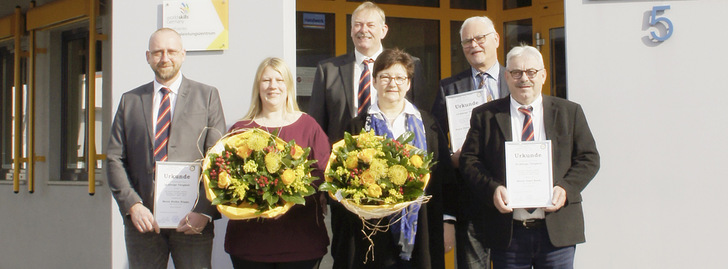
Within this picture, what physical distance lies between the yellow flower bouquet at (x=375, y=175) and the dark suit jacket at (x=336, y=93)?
0.88 meters

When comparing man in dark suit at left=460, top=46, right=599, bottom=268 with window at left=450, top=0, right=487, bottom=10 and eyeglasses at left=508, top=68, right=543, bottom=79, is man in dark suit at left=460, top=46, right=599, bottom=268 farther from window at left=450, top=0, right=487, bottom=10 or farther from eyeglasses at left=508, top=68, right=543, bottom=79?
window at left=450, top=0, right=487, bottom=10

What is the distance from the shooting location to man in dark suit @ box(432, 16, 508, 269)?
3.78m

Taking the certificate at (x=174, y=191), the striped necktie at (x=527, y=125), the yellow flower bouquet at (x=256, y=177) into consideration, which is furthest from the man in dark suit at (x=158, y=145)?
the striped necktie at (x=527, y=125)

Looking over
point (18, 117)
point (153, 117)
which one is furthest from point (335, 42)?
point (18, 117)

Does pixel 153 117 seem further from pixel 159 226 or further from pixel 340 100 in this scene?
pixel 340 100

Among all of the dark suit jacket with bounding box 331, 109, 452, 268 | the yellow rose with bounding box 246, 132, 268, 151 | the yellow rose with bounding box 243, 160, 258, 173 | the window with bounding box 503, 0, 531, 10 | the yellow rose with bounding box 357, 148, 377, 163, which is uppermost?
the window with bounding box 503, 0, 531, 10

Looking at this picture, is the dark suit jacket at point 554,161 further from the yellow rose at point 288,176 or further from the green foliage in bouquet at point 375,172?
the yellow rose at point 288,176

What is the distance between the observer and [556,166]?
11.3 ft

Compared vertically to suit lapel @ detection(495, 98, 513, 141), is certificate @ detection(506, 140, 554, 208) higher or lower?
lower

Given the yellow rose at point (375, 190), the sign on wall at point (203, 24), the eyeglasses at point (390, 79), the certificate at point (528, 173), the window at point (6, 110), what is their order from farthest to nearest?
1. the window at point (6, 110)
2. the sign on wall at point (203, 24)
3. the eyeglasses at point (390, 79)
4. the certificate at point (528, 173)
5. the yellow rose at point (375, 190)

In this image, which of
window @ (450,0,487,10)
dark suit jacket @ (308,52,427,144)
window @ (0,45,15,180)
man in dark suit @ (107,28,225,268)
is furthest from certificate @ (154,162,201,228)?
window @ (0,45,15,180)

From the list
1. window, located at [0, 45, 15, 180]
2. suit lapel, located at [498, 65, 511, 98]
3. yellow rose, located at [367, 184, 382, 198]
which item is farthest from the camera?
window, located at [0, 45, 15, 180]

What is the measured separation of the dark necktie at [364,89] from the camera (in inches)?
162

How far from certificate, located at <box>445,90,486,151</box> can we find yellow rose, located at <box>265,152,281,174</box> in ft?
4.00
